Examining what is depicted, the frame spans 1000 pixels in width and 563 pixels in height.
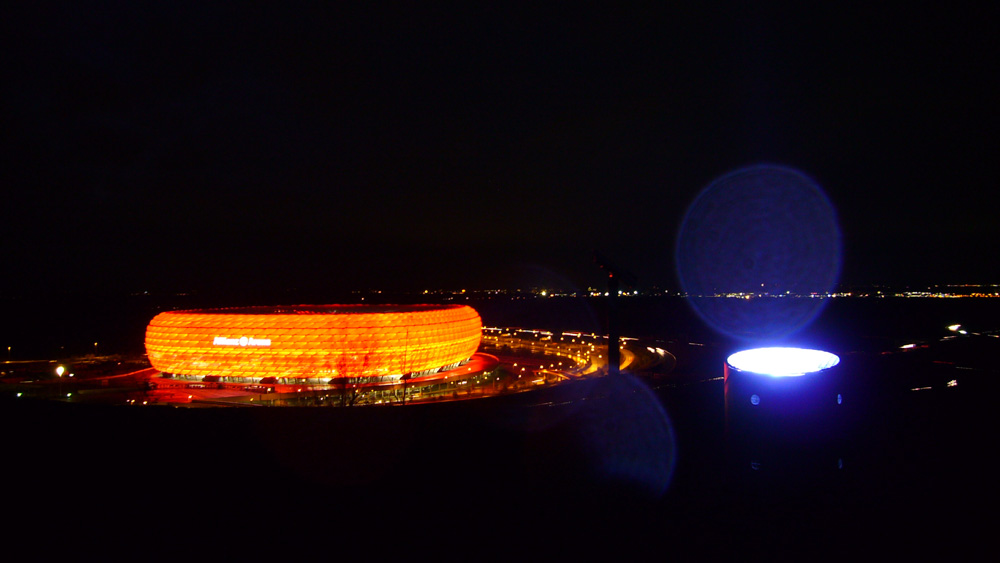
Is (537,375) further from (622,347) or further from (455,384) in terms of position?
(622,347)

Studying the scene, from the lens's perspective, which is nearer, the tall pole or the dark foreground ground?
the dark foreground ground

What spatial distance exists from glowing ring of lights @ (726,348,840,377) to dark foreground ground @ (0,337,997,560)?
688mm

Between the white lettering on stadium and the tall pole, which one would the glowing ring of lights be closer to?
the tall pole

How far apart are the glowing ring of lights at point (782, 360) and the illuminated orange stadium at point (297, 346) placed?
25289 mm

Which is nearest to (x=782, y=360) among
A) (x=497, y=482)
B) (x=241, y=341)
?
(x=497, y=482)

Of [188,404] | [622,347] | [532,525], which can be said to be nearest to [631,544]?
[532,525]

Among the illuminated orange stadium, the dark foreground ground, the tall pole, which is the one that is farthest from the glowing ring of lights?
the illuminated orange stadium

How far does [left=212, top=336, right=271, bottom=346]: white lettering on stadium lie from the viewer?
96.8 ft

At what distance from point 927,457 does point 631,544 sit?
548 cm

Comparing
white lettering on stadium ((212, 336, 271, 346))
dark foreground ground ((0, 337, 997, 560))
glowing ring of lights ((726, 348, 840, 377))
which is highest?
glowing ring of lights ((726, 348, 840, 377))

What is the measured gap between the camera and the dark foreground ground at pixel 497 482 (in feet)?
19.8

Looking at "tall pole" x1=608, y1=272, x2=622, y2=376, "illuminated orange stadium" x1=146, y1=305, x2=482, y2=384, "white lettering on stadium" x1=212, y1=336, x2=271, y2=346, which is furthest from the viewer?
"white lettering on stadium" x1=212, y1=336, x2=271, y2=346

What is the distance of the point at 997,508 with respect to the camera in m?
6.47

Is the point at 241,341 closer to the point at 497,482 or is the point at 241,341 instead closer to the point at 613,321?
the point at 613,321
